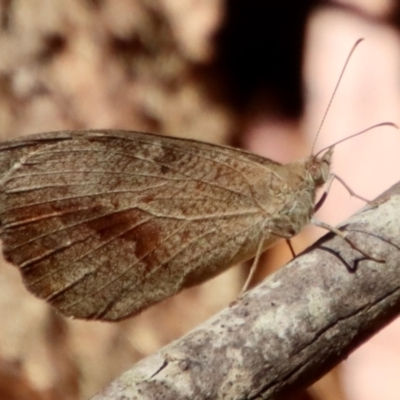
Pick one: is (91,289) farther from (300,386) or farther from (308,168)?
(300,386)

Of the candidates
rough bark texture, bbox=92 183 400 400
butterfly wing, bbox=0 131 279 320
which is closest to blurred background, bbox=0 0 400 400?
butterfly wing, bbox=0 131 279 320

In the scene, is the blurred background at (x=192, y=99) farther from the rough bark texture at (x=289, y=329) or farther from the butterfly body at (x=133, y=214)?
the rough bark texture at (x=289, y=329)

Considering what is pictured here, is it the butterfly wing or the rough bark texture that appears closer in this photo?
the rough bark texture

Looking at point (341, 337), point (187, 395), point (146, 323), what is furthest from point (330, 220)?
point (187, 395)

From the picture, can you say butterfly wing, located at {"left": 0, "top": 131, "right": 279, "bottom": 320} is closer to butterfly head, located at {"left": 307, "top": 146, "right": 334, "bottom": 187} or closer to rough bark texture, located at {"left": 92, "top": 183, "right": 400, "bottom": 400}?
butterfly head, located at {"left": 307, "top": 146, "right": 334, "bottom": 187}

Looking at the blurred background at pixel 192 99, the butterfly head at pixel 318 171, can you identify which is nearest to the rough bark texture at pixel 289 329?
the butterfly head at pixel 318 171

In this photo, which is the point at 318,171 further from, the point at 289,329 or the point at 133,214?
the point at 289,329
